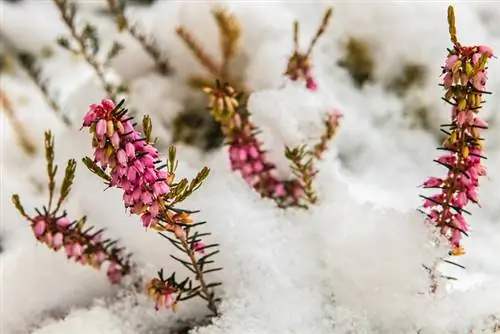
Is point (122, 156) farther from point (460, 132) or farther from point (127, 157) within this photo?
point (460, 132)

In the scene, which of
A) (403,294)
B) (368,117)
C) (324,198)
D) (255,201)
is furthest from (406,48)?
(403,294)

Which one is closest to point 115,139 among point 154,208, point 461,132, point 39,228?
point 154,208

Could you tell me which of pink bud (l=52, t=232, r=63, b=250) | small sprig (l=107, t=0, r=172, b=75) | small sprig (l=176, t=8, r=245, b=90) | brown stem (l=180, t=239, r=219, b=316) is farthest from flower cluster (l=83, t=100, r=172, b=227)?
small sprig (l=107, t=0, r=172, b=75)

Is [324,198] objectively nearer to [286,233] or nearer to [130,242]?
[286,233]

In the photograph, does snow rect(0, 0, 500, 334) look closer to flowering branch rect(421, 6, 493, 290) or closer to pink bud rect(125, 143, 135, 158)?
flowering branch rect(421, 6, 493, 290)

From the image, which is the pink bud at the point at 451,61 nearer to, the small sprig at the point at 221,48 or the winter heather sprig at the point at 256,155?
the winter heather sprig at the point at 256,155
